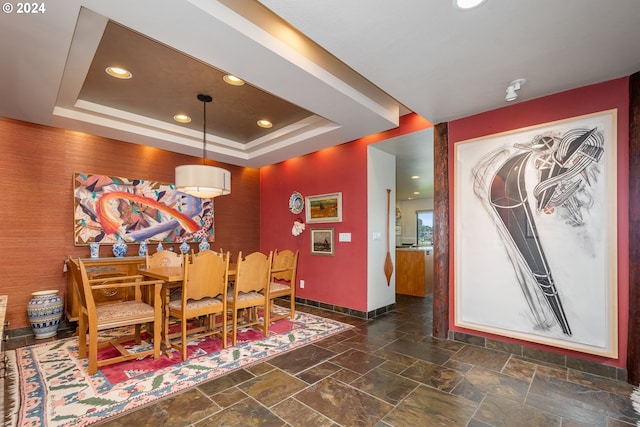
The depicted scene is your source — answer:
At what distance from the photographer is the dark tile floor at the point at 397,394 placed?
75.5 inches

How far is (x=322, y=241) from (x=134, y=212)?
9.41ft

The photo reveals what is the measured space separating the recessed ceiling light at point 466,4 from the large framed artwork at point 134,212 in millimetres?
4538

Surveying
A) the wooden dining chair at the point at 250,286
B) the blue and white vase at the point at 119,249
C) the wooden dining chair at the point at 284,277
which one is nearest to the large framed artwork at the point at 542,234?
the wooden dining chair at the point at 284,277

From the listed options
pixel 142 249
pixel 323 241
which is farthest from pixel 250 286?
pixel 142 249

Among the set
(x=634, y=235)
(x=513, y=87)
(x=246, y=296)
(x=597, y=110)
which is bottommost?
(x=246, y=296)

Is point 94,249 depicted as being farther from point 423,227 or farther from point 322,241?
point 423,227

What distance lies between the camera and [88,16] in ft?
6.19

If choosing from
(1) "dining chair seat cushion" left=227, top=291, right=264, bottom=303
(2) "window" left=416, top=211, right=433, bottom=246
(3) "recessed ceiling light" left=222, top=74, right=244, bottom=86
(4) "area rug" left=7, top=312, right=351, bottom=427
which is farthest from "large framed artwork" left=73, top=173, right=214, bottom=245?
(2) "window" left=416, top=211, right=433, bottom=246

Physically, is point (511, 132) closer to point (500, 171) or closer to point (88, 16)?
point (500, 171)

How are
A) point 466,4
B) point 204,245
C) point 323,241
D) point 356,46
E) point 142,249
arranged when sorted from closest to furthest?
1. point 466,4
2. point 356,46
3. point 142,249
4. point 323,241
5. point 204,245

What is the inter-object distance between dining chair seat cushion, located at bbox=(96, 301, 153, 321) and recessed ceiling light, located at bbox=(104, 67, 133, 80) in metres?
2.29

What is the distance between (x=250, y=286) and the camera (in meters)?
3.37

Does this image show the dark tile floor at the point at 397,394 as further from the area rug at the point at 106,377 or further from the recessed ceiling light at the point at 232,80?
the recessed ceiling light at the point at 232,80

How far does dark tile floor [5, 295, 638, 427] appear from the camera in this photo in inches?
75.5
